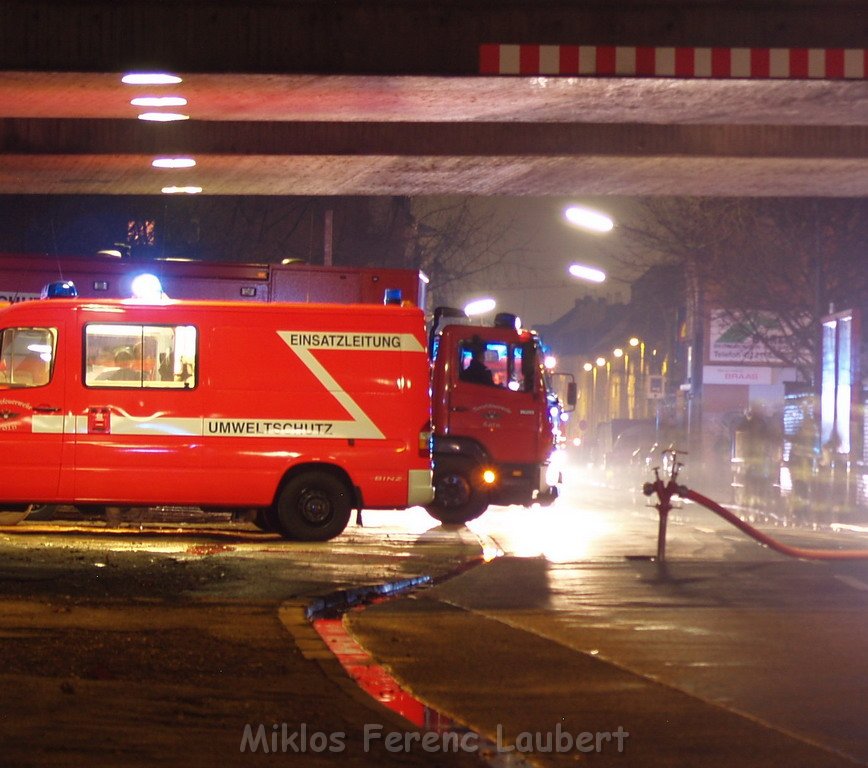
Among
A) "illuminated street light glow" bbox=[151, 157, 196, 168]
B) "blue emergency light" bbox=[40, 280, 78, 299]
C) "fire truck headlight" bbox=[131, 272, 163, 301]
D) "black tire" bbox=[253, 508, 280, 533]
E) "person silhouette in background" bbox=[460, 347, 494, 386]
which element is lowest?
"black tire" bbox=[253, 508, 280, 533]

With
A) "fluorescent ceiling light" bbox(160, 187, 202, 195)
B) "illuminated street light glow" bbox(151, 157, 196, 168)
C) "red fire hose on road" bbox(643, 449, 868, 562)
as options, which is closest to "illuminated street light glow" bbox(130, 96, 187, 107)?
"illuminated street light glow" bbox(151, 157, 196, 168)

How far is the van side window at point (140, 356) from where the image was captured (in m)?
15.9

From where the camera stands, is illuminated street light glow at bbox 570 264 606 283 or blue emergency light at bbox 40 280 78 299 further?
illuminated street light glow at bbox 570 264 606 283

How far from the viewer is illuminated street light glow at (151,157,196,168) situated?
16859 mm

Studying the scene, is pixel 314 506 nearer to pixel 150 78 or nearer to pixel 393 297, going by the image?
pixel 393 297

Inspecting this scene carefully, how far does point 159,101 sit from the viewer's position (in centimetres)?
1446

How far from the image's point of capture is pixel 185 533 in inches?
682

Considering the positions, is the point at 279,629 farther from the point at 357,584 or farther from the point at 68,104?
the point at 68,104

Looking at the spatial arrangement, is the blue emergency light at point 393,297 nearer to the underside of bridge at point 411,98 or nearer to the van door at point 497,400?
the underside of bridge at point 411,98

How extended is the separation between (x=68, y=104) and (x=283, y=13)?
8.49 ft

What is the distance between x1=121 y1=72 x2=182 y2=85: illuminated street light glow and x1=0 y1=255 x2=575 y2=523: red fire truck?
676cm

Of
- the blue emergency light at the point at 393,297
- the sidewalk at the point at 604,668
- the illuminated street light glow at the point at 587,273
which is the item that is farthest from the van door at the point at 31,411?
the illuminated street light glow at the point at 587,273

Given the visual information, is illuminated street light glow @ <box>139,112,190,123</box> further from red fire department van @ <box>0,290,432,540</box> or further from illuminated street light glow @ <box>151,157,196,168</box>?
red fire department van @ <box>0,290,432,540</box>

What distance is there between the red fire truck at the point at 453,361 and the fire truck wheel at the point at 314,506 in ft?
12.4
